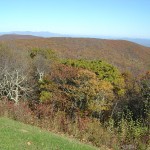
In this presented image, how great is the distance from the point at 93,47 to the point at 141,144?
13426 centimetres

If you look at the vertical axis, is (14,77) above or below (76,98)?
above

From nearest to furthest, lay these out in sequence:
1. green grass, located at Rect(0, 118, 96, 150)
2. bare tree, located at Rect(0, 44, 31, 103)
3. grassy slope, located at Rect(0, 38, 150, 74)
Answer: green grass, located at Rect(0, 118, 96, 150), bare tree, located at Rect(0, 44, 31, 103), grassy slope, located at Rect(0, 38, 150, 74)

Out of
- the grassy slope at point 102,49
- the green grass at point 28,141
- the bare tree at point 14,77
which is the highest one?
the green grass at point 28,141

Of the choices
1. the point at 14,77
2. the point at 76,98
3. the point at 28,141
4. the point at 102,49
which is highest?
the point at 28,141

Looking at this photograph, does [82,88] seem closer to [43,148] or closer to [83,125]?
[83,125]

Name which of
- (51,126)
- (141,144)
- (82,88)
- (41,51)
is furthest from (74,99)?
(41,51)

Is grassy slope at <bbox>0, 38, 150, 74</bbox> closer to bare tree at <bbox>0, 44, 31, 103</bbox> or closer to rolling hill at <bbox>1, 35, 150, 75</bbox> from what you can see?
rolling hill at <bbox>1, 35, 150, 75</bbox>

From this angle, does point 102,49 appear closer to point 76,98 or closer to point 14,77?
point 14,77

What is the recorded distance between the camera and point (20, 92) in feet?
135

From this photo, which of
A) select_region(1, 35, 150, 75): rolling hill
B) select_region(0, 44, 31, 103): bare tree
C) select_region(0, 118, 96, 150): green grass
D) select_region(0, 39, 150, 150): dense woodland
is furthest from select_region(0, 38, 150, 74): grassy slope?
select_region(0, 118, 96, 150): green grass

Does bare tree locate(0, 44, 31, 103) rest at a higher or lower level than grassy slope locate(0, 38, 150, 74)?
higher

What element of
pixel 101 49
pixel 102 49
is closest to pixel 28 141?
pixel 101 49

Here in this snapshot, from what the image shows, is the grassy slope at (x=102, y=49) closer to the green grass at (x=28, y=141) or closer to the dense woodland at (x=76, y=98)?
the dense woodland at (x=76, y=98)

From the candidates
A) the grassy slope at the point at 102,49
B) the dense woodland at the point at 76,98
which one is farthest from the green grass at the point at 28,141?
the grassy slope at the point at 102,49
